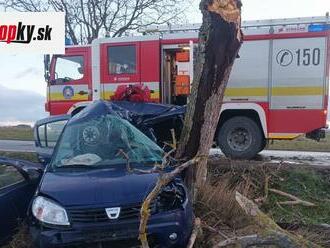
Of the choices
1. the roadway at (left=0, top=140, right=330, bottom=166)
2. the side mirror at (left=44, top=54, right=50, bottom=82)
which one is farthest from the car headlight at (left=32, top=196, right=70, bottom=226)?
the side mirror at (left=44, top=54, right=50, bottom=82)

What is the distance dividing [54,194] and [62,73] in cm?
771

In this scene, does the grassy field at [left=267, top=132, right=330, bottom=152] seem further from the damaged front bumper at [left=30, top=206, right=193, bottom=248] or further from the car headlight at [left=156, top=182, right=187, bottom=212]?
the damaged front bumper at [left=30, top=206, right=193, bottom=248]

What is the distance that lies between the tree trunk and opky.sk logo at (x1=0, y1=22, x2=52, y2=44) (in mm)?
11851

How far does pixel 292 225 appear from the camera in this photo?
612 cm

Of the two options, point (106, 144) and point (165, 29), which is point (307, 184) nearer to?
point (106, 144)

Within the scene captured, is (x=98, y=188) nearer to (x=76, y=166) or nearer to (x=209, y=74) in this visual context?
(x=76, y=166)

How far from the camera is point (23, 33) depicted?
58.5 ft

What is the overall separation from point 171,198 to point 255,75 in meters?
6.06

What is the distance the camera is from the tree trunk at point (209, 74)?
19.3 feet

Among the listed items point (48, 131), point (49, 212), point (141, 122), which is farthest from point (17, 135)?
point (49, 212)

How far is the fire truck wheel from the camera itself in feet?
34.5

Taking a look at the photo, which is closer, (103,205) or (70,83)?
(103,205)

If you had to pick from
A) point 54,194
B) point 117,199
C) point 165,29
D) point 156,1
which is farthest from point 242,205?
point 156,1

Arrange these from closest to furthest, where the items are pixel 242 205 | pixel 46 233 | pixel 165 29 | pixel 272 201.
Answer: pixel 46 233
pixel 242 205
pixel 272 201
pixel 165 29
